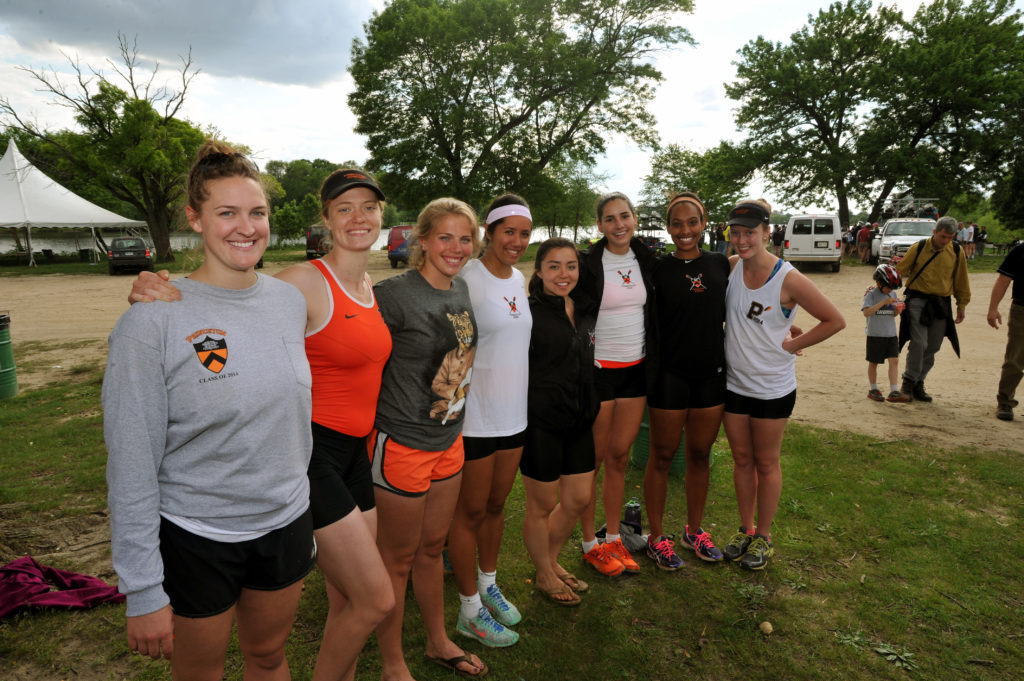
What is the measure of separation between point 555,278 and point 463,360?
2.77 ft

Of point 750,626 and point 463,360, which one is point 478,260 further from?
point 750,626

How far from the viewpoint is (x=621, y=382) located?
3.55m

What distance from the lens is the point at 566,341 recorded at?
315 centimetres

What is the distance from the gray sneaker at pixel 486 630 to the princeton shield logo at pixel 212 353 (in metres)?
2.17

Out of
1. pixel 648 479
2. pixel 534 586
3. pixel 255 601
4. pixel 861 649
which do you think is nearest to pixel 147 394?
pixel 255 601

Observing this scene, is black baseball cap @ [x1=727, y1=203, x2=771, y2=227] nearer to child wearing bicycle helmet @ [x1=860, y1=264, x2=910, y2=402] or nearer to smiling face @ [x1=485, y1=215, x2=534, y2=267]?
smiling face @ [x1=485, y1=215, x2=534, y2=267]

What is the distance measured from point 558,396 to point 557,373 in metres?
0.13

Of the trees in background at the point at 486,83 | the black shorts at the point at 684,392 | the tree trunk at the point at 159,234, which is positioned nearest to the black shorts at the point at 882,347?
the black shorts at the point at 684,392

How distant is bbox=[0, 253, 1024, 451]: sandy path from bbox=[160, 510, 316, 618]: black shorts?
6216 mm

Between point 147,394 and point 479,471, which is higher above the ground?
point 147,394

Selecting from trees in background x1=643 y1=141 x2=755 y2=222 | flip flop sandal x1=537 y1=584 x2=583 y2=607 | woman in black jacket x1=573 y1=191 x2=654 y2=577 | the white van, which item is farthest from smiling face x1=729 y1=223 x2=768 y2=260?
trees in background x1=643 y1=141 x2=755 y2=222

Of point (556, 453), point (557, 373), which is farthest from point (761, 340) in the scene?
point (556, 453)

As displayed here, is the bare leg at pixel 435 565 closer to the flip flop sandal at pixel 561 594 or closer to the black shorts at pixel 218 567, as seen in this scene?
the flip flop sandal at pixel 561 594

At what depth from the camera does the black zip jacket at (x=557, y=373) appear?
10.1 feet
